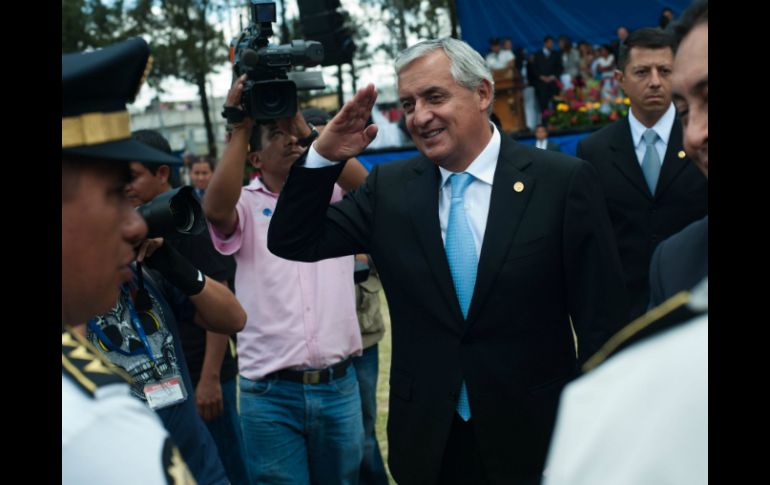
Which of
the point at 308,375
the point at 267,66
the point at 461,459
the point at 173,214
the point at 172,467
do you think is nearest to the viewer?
the point at 172,467

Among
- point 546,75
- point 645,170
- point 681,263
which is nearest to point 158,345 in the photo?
point 681,263

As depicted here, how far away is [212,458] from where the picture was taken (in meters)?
2.86

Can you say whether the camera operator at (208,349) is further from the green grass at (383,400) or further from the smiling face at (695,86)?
the smiling face at (695,86)

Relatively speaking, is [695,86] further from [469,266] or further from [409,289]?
[409,289]

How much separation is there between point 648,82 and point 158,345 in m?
2.86

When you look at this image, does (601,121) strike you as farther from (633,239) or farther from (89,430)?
(89,430)

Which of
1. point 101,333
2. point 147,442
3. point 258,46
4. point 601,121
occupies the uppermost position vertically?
point 258,46

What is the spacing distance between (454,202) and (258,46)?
1246mm

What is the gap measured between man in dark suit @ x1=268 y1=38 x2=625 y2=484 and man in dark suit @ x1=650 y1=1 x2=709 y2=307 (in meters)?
1.37

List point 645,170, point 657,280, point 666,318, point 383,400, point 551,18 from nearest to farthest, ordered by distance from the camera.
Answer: point 666,318
point 657,280
point 645,170
point 383,400
point 551,18

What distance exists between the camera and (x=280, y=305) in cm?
402

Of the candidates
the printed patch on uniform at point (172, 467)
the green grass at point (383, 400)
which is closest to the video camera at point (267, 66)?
the green grass at point (383, 400)

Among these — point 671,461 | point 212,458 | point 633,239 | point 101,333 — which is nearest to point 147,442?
point 671,461

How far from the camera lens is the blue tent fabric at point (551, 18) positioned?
56.3 feet
